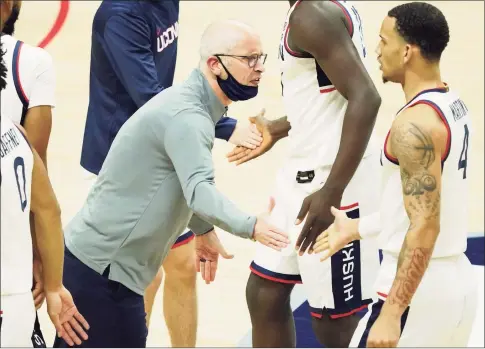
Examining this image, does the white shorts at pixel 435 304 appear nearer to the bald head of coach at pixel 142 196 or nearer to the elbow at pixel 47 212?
the bald head of coach at pixel 142 196

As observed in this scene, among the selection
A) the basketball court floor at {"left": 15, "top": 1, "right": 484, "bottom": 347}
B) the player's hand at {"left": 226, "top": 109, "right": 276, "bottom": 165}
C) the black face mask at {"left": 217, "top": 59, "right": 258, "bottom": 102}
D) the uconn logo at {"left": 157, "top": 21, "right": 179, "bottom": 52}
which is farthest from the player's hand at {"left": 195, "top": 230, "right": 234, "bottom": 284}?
the basketball court floor at {"left": 15, "top": 1, "right": 484, "bottom": 347}

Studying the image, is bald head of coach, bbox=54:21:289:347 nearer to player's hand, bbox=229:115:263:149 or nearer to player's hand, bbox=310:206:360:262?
player's hand, bbox=310:206:360:262

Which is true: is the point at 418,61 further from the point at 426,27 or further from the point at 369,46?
the point at 369,46

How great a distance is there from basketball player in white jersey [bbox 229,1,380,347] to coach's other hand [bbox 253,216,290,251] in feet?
2.75

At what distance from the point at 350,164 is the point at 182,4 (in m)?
9.34

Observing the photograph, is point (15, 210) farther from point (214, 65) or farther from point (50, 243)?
point (214, 65)

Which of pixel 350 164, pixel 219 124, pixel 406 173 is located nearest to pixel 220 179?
pixel 219 124

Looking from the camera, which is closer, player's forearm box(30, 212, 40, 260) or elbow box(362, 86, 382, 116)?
player's forearm box(30, 212, 40, 260)

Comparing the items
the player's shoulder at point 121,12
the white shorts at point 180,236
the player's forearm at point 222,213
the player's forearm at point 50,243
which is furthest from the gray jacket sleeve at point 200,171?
the white shorts at point 180,236

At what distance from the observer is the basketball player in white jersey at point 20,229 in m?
3.61

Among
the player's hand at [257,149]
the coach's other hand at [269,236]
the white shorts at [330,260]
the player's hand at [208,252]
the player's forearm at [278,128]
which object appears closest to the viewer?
the coach's other hand at [269,236]

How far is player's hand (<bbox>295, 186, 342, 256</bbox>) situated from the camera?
5.00m

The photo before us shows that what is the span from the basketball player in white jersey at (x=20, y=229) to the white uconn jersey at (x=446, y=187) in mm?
1410

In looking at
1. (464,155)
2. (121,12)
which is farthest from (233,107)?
(464,155)
